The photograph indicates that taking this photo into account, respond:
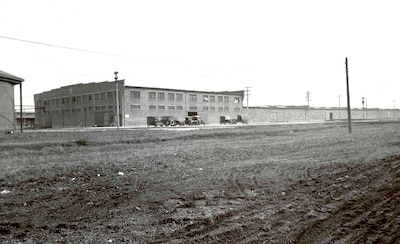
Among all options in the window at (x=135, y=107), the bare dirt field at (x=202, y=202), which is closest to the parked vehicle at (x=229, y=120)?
the window at (x=135, y=107)

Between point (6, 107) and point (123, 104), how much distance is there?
28.4 m

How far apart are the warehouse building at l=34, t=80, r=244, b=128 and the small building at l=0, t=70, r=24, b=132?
88.1ft

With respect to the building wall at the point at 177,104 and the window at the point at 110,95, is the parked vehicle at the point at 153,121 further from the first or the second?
the window at the point at 110,95

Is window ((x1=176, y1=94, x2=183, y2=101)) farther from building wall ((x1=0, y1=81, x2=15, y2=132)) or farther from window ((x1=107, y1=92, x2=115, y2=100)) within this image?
building wall ((x1=0, y1=81, x2=15, y2=132))

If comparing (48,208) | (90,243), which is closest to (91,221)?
(90,243)

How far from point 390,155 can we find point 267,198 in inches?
349

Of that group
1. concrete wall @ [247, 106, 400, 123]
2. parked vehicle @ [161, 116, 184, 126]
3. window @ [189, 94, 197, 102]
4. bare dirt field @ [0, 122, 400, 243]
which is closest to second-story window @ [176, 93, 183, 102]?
window @ [189, 94, 197, 102]

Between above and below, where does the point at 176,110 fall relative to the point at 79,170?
above

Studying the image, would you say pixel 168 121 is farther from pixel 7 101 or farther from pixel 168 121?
pixel 7 101

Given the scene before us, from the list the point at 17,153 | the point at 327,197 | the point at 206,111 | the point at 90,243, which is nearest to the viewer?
the point at 90,243

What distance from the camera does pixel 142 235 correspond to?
535cm

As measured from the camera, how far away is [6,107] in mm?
26312

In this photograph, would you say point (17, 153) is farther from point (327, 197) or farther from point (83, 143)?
point (327, 197)

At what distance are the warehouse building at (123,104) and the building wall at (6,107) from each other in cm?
2701
